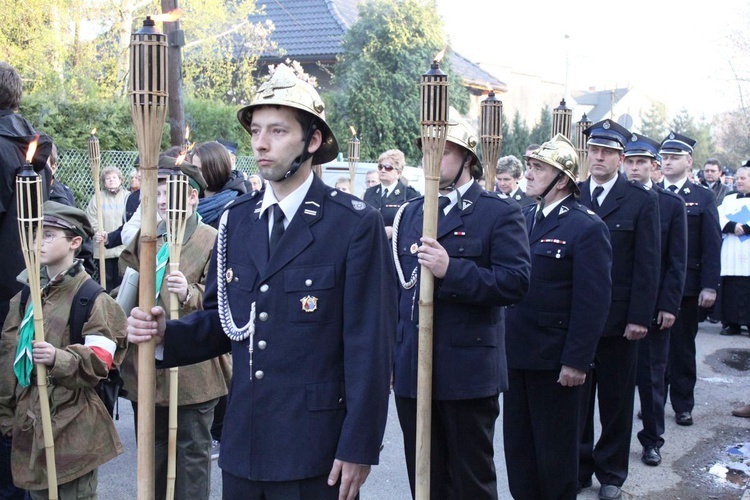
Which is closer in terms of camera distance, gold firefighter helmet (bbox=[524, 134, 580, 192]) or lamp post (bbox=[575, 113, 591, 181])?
gold firefighter helmet (bbox=[524, 134, 580, 192])

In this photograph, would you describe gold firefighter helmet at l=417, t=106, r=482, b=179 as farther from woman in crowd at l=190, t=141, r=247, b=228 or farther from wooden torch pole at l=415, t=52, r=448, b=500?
woman in crowd at l=190, t=141, r=247, b=228

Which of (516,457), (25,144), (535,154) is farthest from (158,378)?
(535,154)

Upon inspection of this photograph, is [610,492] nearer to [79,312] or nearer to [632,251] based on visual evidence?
[632,251]

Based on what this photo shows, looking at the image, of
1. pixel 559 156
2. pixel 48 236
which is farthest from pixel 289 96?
pixel 559 156

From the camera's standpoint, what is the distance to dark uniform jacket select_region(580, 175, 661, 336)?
5.50 meters

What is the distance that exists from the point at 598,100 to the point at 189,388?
74.9 meters

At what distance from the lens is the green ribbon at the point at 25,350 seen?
386cm

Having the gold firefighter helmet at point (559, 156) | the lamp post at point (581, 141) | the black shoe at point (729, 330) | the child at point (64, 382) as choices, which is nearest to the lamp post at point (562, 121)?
the gold firefighter helmet at point (559, 156)

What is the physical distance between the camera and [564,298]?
4855 mm

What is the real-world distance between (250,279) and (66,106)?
10.0 metres

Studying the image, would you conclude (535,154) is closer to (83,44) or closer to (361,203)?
(361,203)

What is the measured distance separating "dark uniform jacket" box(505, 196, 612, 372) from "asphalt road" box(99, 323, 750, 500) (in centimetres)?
135

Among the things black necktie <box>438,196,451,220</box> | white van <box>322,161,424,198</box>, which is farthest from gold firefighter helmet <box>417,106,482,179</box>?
white van <box>322,161,424,198</box>

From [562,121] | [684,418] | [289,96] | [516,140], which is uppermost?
[516,140]
